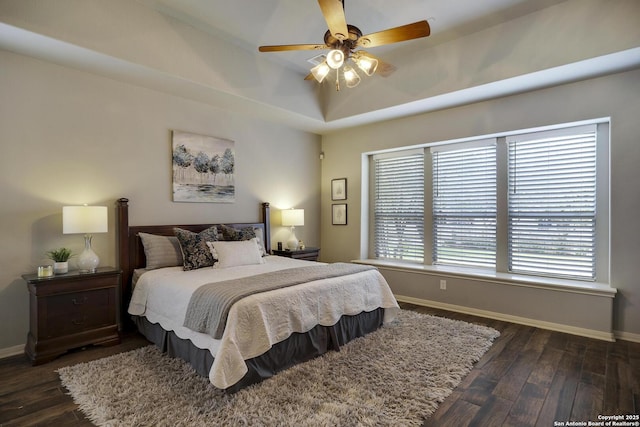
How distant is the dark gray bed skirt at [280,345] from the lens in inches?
96.9

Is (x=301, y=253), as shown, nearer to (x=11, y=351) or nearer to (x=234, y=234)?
(x=234, y=234)

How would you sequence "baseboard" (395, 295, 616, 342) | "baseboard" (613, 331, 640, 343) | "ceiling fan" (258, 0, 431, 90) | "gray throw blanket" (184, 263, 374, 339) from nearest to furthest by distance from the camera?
"ceiling fan" (258, 0, 431, 90) → "gray throw blanket" (184, 263, 374, 339) → "baseboard" (613, 331, 640, 343) → "baseboard" (395, 295, 616, 342)

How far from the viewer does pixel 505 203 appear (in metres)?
4.19

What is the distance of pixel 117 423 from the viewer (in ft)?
6.50

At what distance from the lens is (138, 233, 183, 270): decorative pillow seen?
3.57 metres

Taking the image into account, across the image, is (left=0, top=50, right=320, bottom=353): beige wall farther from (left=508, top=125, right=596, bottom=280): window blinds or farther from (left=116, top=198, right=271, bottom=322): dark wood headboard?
(left=508, top=125, right=596, bottom=280): window blinds

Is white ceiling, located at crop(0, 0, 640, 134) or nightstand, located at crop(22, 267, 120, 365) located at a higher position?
white ceiling, located at crop(0, 0, 640, 134)

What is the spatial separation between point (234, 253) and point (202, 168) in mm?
1299

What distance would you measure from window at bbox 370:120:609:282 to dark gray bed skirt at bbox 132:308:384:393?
1.87 meters

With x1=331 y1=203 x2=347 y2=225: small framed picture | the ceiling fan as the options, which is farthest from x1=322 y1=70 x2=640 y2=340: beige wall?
the ceiling fan

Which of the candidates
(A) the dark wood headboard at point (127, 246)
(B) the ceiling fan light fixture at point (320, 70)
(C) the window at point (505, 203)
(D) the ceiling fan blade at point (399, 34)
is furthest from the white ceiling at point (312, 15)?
(A) the dark wood headboard at point (127, 246)

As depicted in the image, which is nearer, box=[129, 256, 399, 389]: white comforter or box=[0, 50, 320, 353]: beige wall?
box=[129, 256, 399, 389]: white comforter

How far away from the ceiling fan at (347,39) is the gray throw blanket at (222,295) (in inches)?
70.6

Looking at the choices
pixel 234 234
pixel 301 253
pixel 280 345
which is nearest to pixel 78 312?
pixel 234 234
